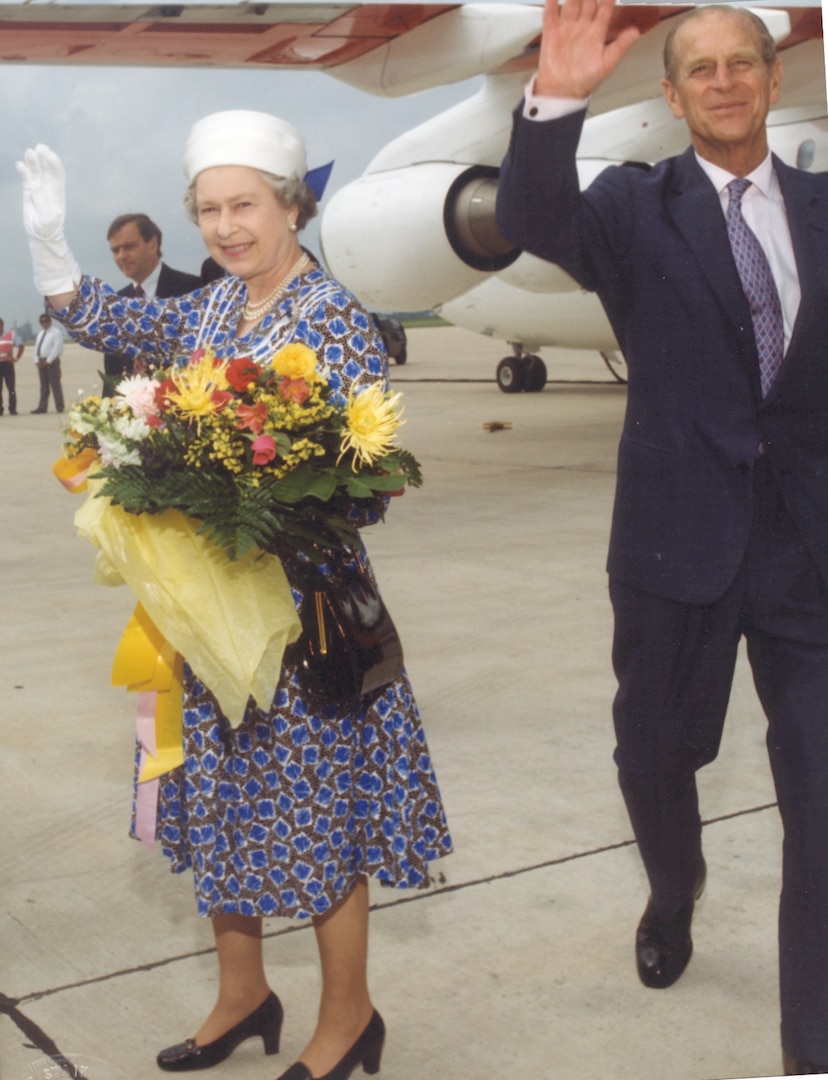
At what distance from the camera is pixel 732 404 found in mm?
2555

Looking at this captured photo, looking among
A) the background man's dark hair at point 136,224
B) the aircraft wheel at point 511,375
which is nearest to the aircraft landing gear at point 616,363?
the aircraft wheel at point 511,375

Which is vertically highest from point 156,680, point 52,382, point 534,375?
point 156,680

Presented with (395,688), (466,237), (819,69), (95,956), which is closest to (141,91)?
(395,688)

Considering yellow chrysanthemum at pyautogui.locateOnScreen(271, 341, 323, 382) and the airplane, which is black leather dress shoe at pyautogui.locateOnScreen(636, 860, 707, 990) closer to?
yellow chrysanthemum at pyautogui.locateOnScreen(271, 341, 323, 382)

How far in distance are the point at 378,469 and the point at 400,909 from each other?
1.36 m

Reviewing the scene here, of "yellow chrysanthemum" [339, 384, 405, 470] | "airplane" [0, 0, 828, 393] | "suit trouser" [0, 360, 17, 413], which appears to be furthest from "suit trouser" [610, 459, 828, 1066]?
"suit trouser" [0, 360, 17, 413]

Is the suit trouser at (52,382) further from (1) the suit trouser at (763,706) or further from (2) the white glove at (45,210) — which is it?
(1) the suit trouser at (763,706)

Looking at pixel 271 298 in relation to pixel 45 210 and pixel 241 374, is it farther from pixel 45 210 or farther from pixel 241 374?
pixel 45 210

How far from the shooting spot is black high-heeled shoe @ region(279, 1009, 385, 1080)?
255cm

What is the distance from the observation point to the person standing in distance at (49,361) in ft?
22.9

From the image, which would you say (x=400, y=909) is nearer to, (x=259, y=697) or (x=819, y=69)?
(x=259, y=697)

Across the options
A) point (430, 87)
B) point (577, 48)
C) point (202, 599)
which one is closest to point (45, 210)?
point (202, 599)

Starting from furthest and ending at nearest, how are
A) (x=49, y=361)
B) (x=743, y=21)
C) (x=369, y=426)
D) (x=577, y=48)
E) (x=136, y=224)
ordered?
(x=49, y=361) < (x=136, y=224) < (x=743, y=21) < (x=369, y=426) < (x=577, y=48)

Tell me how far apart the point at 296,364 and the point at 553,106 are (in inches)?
22.6
